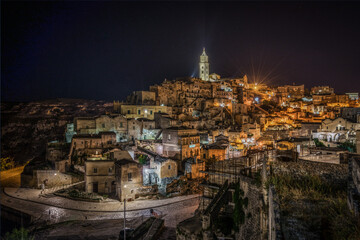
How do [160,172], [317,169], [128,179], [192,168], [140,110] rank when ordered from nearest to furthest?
[317,169] → [128,179] → [160,172] → [192,168] → [140,110]

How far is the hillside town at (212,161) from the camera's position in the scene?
20.9 ft

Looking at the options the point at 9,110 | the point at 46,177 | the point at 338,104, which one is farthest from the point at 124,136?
the point at 338,104

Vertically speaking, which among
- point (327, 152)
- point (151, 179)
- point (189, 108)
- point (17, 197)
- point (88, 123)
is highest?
point (189, 108)

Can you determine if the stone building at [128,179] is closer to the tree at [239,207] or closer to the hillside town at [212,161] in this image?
the hillside town at [212,161]

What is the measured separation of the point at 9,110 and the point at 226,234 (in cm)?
7280

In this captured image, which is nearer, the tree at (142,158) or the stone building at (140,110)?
the tree at (142,158)

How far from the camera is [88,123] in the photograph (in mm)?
32281

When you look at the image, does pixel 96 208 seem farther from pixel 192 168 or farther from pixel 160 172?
pixel 192 168

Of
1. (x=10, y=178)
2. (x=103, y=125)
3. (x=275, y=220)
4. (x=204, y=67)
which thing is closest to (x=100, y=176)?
(x=103, y=125)

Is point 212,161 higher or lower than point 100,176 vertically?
higher

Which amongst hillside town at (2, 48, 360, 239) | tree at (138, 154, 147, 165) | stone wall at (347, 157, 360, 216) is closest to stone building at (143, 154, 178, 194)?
hillside town at (2, 48, 360, 239)

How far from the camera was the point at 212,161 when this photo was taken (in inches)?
1038

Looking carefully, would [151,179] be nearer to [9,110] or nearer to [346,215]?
[346,215]

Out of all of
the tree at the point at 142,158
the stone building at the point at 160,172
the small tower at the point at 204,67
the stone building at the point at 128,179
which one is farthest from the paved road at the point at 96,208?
the small tower at the point at 204,67
